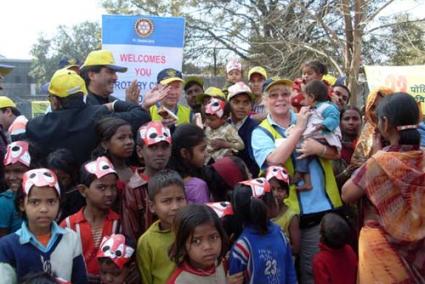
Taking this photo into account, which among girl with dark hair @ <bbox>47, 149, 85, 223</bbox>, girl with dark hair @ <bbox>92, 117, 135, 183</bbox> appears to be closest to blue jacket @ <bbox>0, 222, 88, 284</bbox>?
girl with dark hair @ <bbox>47, 149, 85, 223</bbox>

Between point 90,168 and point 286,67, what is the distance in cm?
1241

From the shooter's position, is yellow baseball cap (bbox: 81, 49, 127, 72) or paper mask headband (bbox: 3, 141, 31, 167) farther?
yellow baseball cap (bbox: 81, 49, 127, 72)

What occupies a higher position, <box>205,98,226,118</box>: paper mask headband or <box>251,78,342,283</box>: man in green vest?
<box>205,98,226,118</box>: paper mask headband

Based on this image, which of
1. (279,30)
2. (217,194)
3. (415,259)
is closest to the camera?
(415,259)

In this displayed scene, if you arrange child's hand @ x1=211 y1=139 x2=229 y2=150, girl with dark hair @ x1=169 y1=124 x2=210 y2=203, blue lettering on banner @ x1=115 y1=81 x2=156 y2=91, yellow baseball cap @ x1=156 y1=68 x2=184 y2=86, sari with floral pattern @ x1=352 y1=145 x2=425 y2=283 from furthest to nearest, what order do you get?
1. blue lettering on banner @ x1=115 y1=81 x2=156 y2=91
2. yellow baseball cap @ x1=156 y1=68 x2=184 y2=86
3. child's hand @ x1=211 y1=139 x2=229 y2=150
4. girl with dark hair @ x1=169 y1=124 x2=210 y2=203
5. sari with floral pattern @ x1=352 y1=145 x2=425 y2=283

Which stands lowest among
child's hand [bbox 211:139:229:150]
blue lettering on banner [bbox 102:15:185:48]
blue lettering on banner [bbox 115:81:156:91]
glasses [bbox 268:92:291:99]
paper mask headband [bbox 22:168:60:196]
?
paper mask headband [bbox 22:168:60:196]

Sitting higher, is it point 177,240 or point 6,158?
point 6,158

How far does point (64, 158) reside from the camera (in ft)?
12.4

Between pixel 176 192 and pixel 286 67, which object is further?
pixel 286 67

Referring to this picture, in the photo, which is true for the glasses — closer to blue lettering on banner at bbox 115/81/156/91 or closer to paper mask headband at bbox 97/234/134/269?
paper mask headband at bbox 97/234/134/269

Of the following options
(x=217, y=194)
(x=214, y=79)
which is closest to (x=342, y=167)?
(x=217, y=194)

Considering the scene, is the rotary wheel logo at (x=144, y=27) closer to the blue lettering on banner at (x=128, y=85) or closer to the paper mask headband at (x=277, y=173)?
the blue lettering on banner at (x=128, y=85)

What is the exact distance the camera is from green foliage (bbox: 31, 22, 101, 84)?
47259 millimetres

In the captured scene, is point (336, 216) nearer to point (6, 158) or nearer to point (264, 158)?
point (264, 158)
